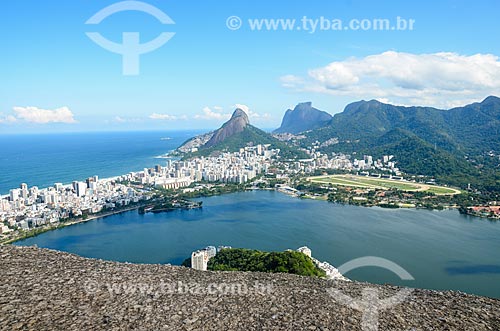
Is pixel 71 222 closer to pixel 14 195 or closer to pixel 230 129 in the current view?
pixel 14 195

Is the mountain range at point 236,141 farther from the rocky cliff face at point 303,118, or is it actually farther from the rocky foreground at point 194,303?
the rocky foreground at point 194,303

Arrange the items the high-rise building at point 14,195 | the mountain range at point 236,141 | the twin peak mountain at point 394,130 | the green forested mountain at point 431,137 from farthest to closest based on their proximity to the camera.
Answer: the mountain range at point 236,141, the twin peak mountain at point 394,130, the green forested mountain at point 431,137, the high-rise building at point 14,195

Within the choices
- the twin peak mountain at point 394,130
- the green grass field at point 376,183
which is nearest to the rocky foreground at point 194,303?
the green grass field at point 376,183

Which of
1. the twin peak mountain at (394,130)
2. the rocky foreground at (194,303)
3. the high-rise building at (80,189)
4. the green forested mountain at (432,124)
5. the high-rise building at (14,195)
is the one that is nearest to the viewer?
the rocky foreground at (194,303)

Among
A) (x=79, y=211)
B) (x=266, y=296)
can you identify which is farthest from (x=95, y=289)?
(x=79, y=211)

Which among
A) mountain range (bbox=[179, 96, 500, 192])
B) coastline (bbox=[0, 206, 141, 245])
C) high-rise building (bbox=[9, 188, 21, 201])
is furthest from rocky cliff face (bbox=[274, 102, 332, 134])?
high-rise building (bbox=[9, 188, 21, 201])

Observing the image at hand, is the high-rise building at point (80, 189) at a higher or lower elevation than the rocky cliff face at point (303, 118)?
lower

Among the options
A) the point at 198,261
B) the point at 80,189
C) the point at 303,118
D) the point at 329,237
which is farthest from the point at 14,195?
the point at 303,118
